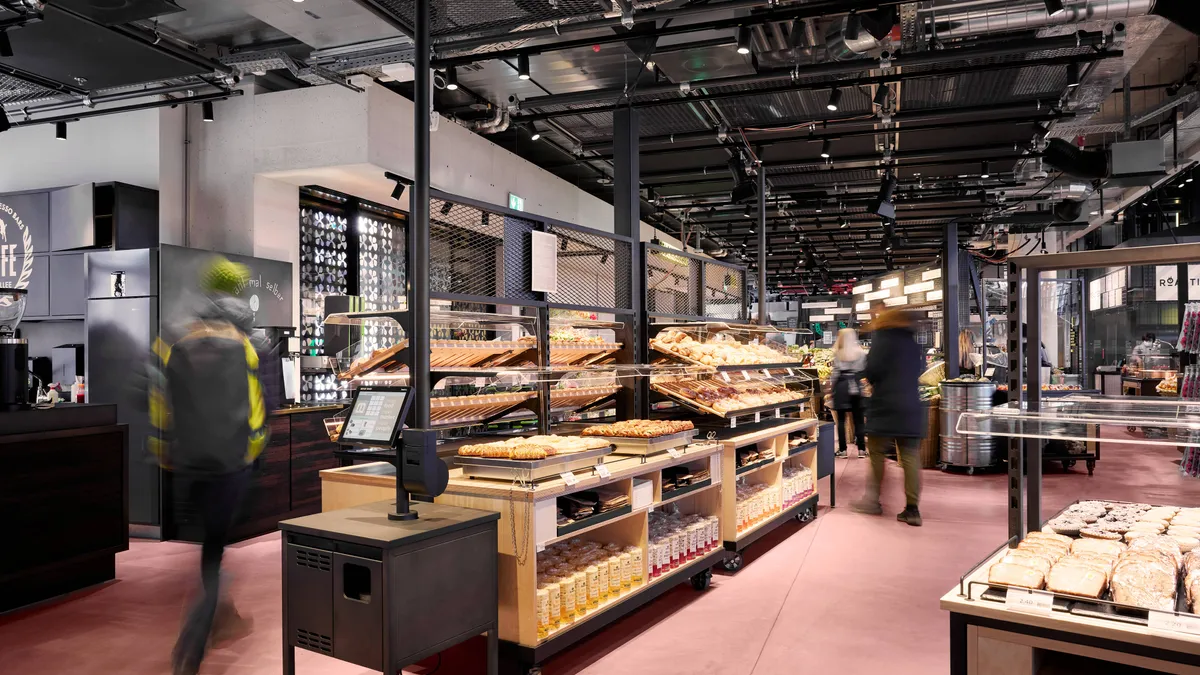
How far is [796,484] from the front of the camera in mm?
6797

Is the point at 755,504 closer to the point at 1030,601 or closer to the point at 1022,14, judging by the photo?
the point at 1030,601

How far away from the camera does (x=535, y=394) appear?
4.76 metres

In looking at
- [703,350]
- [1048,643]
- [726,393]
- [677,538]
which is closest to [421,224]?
[677,538]

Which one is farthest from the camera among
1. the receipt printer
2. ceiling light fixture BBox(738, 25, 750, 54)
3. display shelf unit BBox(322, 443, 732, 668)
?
ceiling light fixture BBox(738, 25, 750, 54)

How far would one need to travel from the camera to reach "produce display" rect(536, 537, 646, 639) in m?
3.64

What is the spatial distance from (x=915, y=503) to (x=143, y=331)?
6.85 metres

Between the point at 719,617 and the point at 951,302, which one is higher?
the point at 951,302

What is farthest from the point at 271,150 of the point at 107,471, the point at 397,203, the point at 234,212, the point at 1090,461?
the point at 1090,461

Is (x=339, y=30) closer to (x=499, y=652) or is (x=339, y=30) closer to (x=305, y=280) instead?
(x=305, y=280)

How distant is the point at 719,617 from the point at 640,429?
1.16 meters

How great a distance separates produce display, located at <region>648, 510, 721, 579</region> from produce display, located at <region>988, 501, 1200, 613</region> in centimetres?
228

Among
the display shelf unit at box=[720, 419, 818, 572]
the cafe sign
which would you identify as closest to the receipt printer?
the display shelf unit at box=[720, 419, 818, 572]

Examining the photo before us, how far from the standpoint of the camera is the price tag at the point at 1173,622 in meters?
1.80

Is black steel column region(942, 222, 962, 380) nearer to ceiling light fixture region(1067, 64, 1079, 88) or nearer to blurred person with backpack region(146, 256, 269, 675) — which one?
ceiling light fixture region(1067, 64, 1079, 88)
